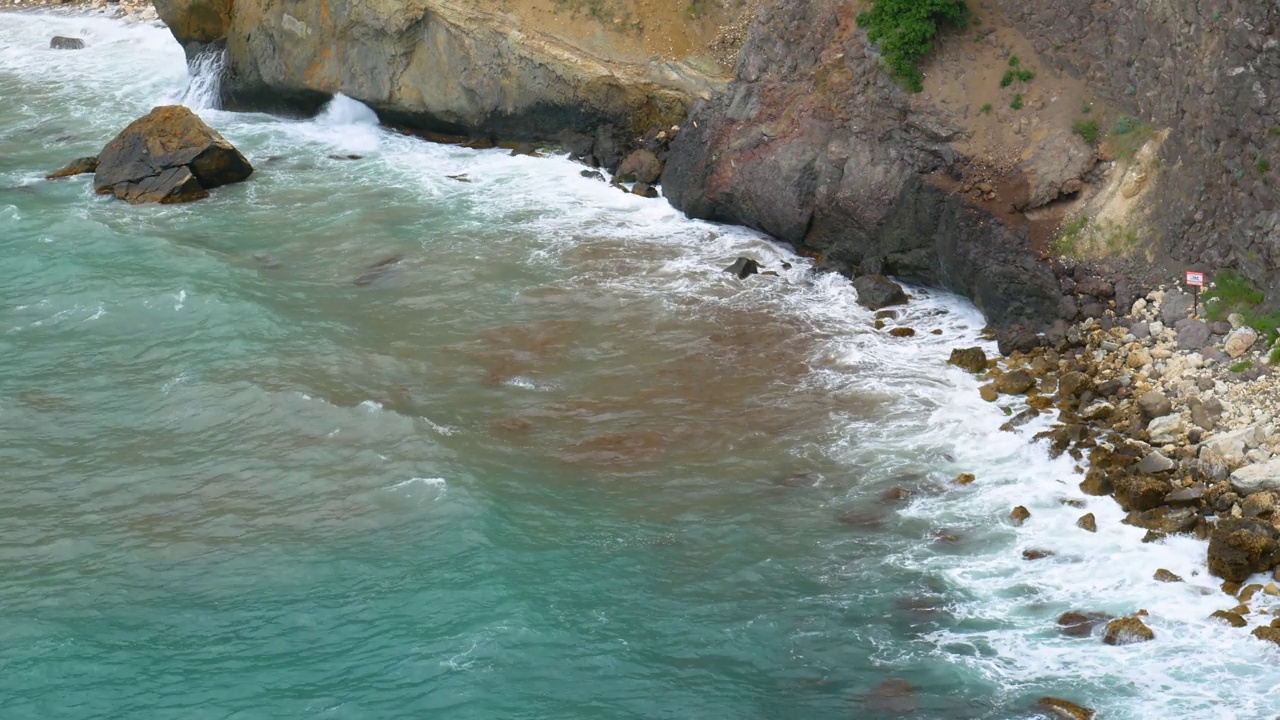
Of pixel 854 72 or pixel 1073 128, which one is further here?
pixel 854 72

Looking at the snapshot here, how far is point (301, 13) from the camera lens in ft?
123

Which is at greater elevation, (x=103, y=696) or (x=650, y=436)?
(x=650, y=436)

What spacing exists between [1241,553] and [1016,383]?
225 inches

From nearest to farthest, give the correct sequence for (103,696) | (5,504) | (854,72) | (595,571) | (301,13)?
(103,696), (595,571), (5,504), (854,72), (301,13)

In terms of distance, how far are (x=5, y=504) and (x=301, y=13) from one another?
68.6 ft

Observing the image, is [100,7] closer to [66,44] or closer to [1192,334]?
[66,44]

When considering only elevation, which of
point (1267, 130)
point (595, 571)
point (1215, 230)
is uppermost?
point (1267, 130)

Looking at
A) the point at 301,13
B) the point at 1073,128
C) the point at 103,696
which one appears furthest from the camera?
the point at 301,13

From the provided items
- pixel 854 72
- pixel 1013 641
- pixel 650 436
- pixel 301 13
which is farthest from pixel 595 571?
pixel 301 13

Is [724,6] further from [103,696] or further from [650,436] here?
[103,696]

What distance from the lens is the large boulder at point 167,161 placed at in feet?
106

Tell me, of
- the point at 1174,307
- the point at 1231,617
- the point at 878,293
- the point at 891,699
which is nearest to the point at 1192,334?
the point at 1174,307

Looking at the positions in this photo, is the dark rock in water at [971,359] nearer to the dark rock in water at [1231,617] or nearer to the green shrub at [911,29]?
the green shrub at [911,29]

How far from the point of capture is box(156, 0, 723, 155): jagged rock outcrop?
33000 millimetres
